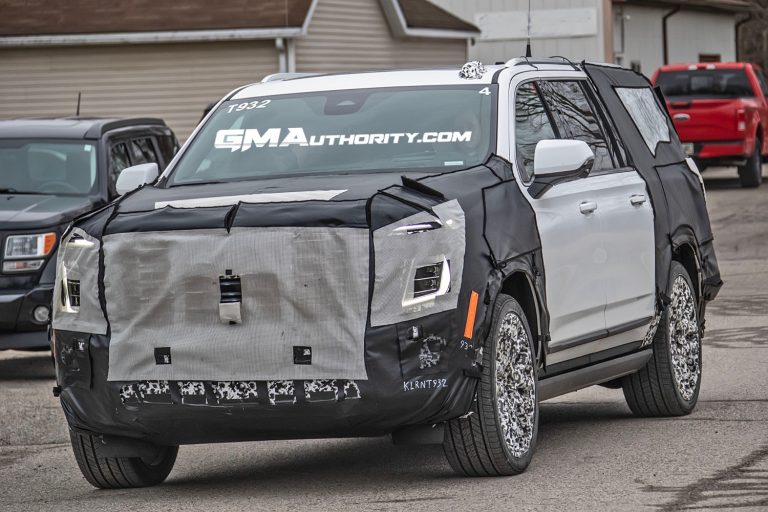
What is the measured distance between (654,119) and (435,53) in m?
24.8

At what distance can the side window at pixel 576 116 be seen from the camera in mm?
8703

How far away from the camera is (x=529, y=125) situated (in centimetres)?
833

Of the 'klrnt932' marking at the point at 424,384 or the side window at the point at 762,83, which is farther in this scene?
the side window at the point at 762,83

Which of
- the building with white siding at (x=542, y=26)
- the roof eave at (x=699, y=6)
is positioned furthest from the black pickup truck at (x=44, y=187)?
the roof eave at (x=699, y=6)

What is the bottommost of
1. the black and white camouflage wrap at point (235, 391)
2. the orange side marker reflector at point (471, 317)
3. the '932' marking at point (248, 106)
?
the black and white camouflage wrap at point (235, 391)

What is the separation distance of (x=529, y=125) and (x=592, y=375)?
1292mm

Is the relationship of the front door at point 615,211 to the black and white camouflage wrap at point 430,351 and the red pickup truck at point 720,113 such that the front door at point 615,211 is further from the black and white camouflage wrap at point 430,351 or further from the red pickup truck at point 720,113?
the red pickup truck at point 720,113

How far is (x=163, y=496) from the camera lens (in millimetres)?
7387

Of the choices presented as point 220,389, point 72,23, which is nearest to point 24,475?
point 220,389

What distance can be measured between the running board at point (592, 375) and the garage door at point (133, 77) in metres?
21.1

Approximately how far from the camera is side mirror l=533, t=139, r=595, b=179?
779 centimetres

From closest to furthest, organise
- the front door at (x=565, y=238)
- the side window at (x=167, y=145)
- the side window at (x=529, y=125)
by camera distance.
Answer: the front door at (x=565, y=238)
the side window at (x=529, y=125)
the side window at (x=167, y=145)

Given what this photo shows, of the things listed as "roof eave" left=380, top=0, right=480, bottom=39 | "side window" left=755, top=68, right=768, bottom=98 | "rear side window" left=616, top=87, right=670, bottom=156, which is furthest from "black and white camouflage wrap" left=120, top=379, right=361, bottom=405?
"roof eave" left=380, top=0, right=480, bottom=39

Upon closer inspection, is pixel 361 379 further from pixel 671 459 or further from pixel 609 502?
pixel 671 459
